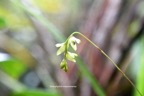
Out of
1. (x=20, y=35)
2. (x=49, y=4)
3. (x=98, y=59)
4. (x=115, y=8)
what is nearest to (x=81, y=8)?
(x=49, y=4)

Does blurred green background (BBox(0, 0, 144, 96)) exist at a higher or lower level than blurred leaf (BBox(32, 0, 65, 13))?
lower

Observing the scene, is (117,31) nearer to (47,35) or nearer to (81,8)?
(47,35)

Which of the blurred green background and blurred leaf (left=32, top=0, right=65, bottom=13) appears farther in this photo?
blurred leaf (left=32, top=0, right=65, bottom=13)

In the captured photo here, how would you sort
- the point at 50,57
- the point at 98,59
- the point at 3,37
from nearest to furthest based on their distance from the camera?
the point at 98,59
the point at 50,57
the point at 3,37

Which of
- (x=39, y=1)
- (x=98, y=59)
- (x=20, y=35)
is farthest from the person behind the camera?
(x=39, y=1)

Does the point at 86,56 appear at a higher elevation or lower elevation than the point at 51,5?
lower

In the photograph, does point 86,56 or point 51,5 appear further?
point 51,5

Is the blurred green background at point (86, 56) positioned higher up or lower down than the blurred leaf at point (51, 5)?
lower down

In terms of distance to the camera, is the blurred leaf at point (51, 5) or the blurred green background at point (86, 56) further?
the blurred leaf at point (51, 5)
